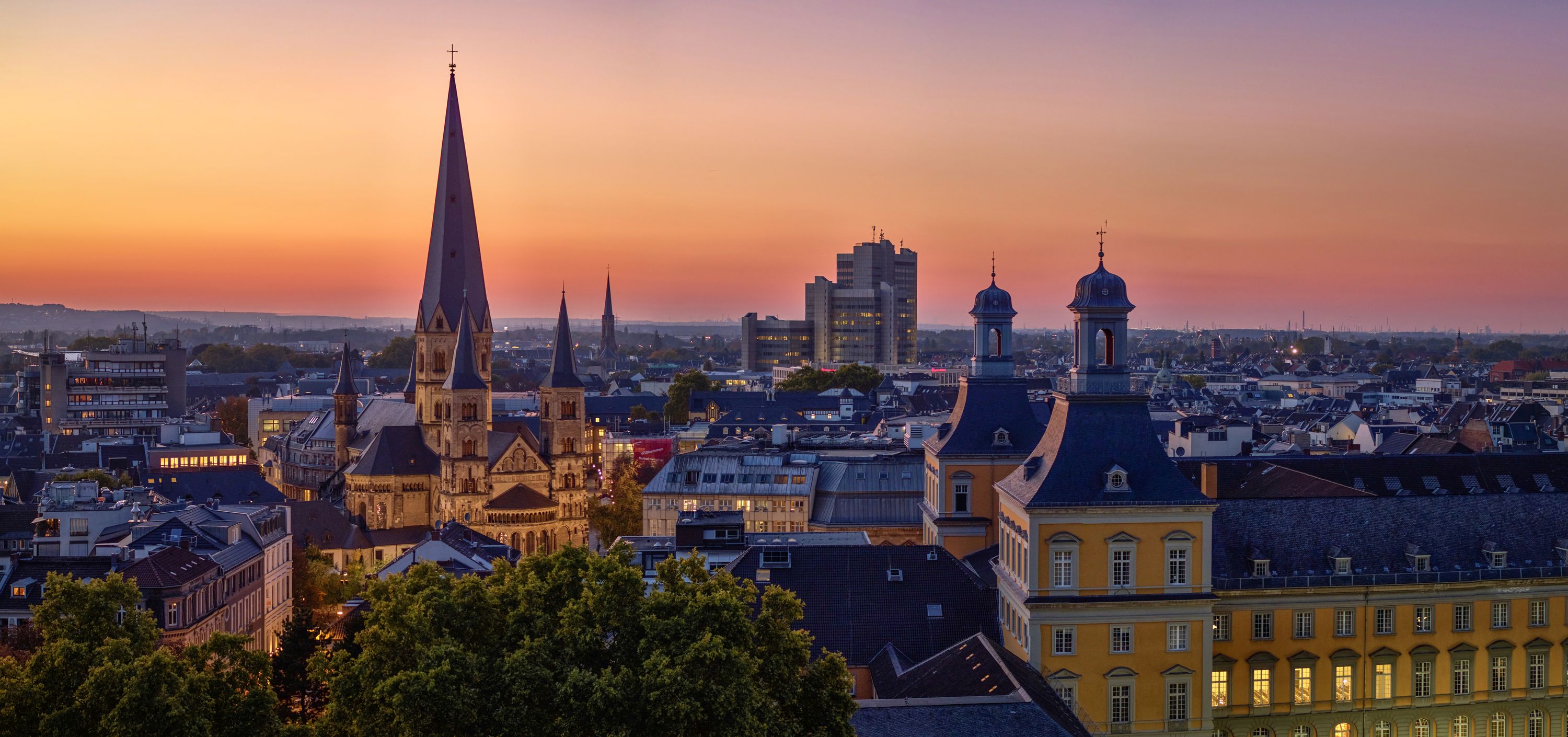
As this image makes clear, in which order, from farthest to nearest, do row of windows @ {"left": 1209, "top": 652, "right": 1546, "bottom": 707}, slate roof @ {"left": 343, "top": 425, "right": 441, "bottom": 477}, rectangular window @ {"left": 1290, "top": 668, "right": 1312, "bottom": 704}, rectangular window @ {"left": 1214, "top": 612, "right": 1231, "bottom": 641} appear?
slate roof @ {"left": 343, "top": 425, "right": 441, "bottom": 477}, rectangular window @ {"left": 1290, "top": 668, "right": 1312, "bottom": 704}, row of windows @ {"left": 1209, "top": 652, "right": 1546, "bottom": 707}, rectangular window @ {"left": 1214, "top": 612, "right": 1231, "bottom": 641}

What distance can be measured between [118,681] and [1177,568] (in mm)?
36593

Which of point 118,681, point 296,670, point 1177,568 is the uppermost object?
point 1177,568

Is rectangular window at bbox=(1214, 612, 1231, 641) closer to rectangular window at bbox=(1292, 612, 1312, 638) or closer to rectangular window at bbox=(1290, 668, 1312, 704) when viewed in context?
rectangular window at bbox=(1292, 612, 1312, 638)

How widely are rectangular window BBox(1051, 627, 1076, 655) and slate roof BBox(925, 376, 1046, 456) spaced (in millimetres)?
→ 19879

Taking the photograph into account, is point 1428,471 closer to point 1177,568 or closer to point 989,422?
point 989,422

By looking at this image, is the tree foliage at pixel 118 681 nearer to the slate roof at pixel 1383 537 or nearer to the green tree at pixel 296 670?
the green tree at pixel 296 670

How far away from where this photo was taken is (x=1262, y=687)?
58.7 m

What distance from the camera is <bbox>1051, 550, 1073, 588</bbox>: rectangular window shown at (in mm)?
53219

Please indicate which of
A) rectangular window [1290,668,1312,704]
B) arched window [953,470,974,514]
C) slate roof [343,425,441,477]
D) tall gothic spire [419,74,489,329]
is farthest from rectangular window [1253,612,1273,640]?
tall gothic spire [419,74,489,329]

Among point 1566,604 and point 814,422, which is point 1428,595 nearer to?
point 1566,604

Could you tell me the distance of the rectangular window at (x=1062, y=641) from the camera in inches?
2093

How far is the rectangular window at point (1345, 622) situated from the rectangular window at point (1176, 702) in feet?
32.2

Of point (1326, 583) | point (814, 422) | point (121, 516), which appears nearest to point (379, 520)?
point (121, 516)

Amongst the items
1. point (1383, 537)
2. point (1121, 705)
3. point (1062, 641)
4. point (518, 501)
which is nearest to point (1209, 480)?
point (1383, 537)
